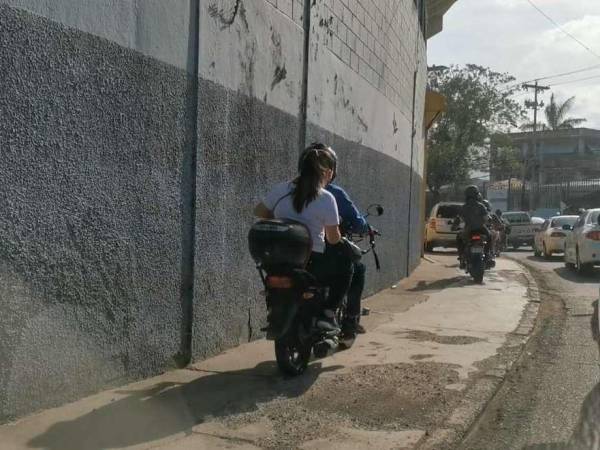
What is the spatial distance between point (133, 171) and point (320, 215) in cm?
141

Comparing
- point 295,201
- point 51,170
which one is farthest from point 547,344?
point 51,170

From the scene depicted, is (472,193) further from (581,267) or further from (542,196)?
(542,196)

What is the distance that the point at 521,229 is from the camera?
29.1m

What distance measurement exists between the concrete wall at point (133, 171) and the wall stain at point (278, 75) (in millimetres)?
33

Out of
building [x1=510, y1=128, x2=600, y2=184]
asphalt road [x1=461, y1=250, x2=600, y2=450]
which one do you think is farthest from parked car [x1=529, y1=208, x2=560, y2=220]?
asphalt road [x1=461, y1=250, x2=600, y2=450]

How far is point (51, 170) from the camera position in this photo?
4.11 metres

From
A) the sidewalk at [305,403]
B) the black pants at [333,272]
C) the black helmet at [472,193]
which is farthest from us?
the black helmet at [472,193]

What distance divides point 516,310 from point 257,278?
4500 mm

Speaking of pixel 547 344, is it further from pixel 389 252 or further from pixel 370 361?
pixel 389 252

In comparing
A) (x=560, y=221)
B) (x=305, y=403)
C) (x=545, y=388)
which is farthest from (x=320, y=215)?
(x=560, y=221)

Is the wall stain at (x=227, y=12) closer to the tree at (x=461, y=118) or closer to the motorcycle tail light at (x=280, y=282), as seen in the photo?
the motorcycle tail light at (x=280, y=282)

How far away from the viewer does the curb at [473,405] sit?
4352 mm

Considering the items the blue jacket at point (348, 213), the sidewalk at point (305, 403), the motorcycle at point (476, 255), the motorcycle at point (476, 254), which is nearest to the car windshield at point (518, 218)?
the motorcycle at point (476, 254)

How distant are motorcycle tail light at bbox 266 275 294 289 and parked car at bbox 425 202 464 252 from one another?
65.3 ft
